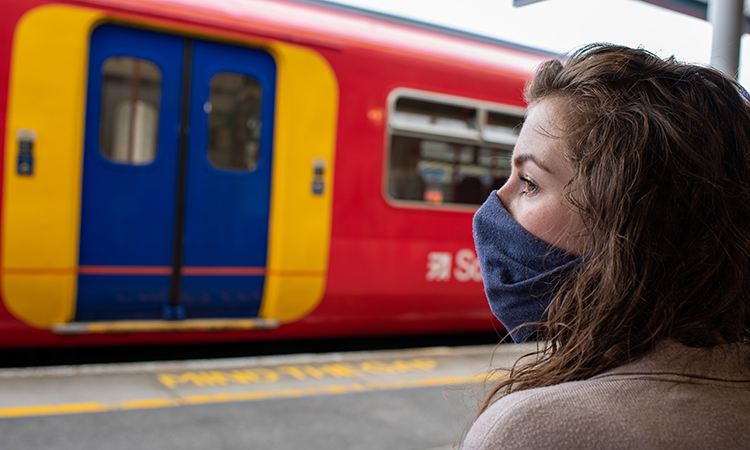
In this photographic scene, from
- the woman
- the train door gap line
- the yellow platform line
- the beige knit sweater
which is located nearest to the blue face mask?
the woman

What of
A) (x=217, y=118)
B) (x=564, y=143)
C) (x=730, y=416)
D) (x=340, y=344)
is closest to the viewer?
(x=730, y=416)

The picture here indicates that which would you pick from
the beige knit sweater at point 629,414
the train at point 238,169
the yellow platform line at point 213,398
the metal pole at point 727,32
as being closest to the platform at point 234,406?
the yellow platform line at point 213,398

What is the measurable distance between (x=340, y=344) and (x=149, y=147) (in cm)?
247

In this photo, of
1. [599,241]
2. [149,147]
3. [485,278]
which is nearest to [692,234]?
[599,241]

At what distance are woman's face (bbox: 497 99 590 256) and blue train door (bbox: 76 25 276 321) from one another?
159 inches

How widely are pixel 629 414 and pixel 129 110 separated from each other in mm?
4611

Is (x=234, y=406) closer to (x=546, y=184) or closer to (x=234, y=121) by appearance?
(x=234, y=121)

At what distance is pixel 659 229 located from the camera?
0.92 m

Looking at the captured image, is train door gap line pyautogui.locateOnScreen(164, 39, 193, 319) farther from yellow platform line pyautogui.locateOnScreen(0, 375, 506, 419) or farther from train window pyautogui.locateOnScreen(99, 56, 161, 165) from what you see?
yellow platform line pyautogui.locateOnScreen(0, 375, 506, 419)

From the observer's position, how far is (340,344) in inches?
241

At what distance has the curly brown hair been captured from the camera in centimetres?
91

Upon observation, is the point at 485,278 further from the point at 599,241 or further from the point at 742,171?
the point at 742,171

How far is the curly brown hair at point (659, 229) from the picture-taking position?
36.0 inches

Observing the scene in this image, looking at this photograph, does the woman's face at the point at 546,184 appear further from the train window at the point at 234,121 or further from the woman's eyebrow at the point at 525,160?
the train window at the point at 234,121
